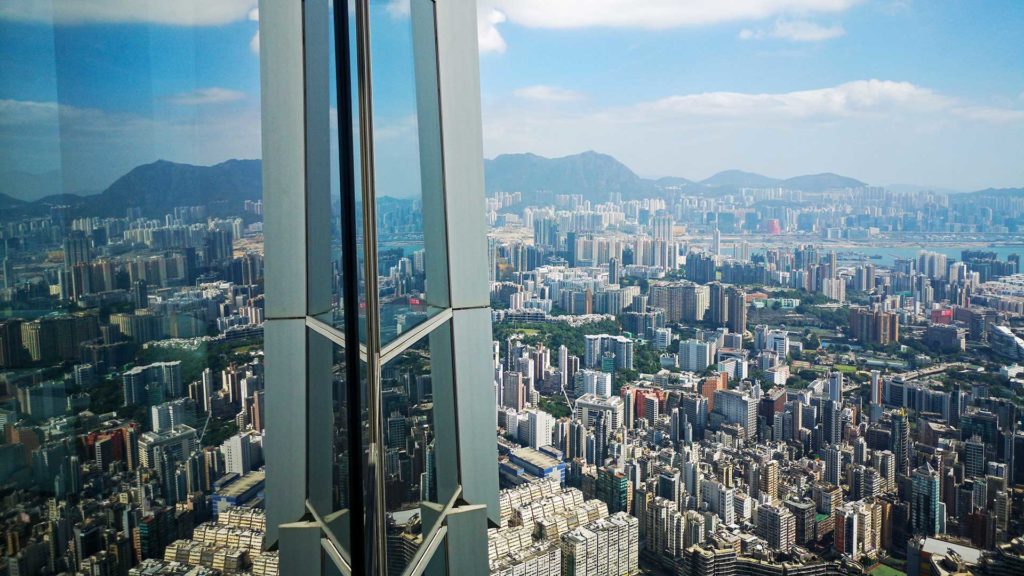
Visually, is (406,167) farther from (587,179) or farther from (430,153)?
(587,179)

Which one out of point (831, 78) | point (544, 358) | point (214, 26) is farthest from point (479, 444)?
point (831, 78)

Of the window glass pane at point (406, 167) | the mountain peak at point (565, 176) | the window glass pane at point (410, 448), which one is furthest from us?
the mountain peak at point (565, 176)

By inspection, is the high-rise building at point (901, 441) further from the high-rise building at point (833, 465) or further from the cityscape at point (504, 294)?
the high-rise building at point (833, 465)

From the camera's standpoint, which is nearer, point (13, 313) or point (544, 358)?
point (13, 313)

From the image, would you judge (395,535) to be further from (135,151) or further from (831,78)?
(831,78)

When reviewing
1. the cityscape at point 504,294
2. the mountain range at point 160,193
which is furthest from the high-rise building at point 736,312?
the mountain range at point 160,193

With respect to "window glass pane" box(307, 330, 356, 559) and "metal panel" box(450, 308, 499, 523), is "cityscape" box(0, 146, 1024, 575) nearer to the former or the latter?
"window glass pane" box(307, 330, 356, 559)
